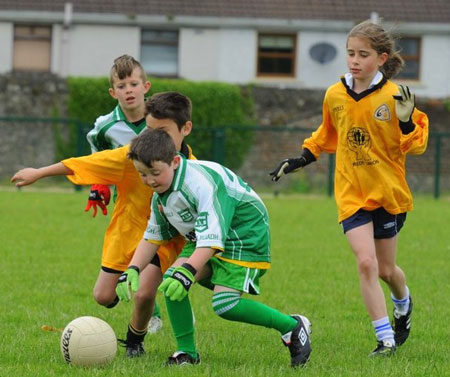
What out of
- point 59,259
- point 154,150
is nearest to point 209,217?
point 154,150

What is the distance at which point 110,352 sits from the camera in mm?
6328

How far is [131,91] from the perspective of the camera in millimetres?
7148

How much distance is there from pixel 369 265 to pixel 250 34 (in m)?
25.5

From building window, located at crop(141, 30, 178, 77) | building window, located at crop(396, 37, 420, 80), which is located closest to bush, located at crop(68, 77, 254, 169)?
building window, located at crop(141, 30, 178, 77)

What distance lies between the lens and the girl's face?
22.4 ft

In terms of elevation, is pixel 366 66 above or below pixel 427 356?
above

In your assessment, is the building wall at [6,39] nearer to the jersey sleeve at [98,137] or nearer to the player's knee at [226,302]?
the jersey sleeve at [98,137]

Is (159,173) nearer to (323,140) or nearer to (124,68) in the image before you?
(124,68)

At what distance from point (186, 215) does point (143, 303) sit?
88 cm

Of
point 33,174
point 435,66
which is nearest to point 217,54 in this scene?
point 435,66

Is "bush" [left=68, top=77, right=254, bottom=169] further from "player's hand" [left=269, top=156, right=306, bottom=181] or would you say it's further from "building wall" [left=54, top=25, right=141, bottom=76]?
"player's hand" [left=269, top=156, right=306, bottom=181]

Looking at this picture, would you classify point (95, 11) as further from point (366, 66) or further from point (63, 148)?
point (366, 66)

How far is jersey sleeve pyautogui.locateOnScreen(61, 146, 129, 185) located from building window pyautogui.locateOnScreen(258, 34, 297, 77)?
25.5 m

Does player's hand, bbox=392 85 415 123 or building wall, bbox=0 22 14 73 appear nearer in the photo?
player's hand, bbox=392 85 415 123
